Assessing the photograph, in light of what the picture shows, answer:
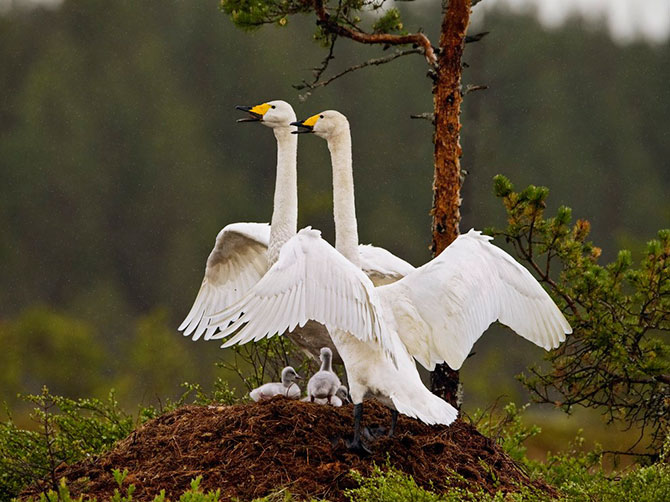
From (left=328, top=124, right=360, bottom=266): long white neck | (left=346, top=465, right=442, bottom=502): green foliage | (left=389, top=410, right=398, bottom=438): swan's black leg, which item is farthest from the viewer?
(left=328, top=124, right=360, bottom=266): long white neck

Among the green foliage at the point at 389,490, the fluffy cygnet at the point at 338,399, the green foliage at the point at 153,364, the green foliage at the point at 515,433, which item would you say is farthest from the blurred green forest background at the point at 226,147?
the green foliage at the point at 389,490

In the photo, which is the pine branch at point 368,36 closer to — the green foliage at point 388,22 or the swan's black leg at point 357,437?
the green foliage at point 388,22

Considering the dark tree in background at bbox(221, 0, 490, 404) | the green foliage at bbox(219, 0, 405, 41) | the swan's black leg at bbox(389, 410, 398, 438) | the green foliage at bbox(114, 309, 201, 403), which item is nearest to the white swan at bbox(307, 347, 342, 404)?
the swan's black leg at bbox(389, 410, 398, 438)

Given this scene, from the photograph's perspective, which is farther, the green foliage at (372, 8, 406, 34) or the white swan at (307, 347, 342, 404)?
the green foliage at (372, 8, 406, 34)

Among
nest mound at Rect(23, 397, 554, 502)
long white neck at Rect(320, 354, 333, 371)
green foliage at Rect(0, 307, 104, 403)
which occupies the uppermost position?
long white neck at Rect(320, 354, 333, 371)

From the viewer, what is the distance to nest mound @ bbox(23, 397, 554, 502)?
6.85m

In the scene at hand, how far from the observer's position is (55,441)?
26.7ft

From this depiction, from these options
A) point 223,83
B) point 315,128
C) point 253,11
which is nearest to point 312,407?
point 315,128

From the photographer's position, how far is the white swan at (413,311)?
21.9 feet

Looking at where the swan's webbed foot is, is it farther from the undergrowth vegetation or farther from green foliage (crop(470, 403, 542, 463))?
green foliage (crop(470, 403, 542, 463))

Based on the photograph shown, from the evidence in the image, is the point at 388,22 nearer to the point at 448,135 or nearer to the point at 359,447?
the point at 448,135

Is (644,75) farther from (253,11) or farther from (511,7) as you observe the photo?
(253,11)

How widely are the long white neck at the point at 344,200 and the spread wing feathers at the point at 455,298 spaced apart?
1.81 feet

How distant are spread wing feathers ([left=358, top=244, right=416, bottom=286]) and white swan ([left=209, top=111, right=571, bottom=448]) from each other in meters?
0.64
